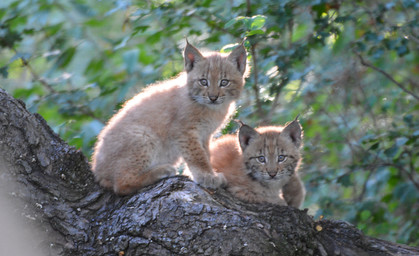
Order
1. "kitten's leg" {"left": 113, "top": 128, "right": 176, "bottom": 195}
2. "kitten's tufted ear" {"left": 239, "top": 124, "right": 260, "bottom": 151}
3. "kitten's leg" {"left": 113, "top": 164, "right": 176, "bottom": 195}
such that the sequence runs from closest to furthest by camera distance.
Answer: "kitten's leg" {"left": 113, "top": 164, "right": 176, "bottom": 195} < "kitten's leg" {"left": 113, "top": 128, "right": 176, "bottom": 195} < "kitten's tufted ear" {"left": 239, "top": 124, "right": 260, "bottom": 151}

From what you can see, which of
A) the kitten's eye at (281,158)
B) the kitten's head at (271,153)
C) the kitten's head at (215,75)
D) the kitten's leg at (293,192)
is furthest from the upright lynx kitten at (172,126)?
the kitten's leg at (293,192)

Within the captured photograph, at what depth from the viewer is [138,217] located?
10.2 ft

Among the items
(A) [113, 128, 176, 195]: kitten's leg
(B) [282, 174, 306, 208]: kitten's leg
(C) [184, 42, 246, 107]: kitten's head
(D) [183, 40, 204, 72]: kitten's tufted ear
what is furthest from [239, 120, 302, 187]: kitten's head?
(D) [183, 40, 204, 72]: kitten's tufted ear

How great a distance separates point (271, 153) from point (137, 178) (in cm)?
128

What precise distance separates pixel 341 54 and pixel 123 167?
3.91 meters

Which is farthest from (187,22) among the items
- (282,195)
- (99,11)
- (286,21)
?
(282,195)

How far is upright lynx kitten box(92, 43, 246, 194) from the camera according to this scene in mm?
3877

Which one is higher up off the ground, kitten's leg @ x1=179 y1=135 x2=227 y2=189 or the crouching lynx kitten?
kitten's leg @ x1=179 y1=135 x2=227 y2=189

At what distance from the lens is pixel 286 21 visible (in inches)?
203

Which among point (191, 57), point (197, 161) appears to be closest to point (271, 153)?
point (197, 161)

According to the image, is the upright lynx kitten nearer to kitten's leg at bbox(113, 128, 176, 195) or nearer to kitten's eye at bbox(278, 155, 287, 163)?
kitten's leg at bbox(113, 128, 176, 195)

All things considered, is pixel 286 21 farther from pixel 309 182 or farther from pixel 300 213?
pixel 300 213

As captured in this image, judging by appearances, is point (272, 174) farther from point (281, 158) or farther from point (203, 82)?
point (203, 82)

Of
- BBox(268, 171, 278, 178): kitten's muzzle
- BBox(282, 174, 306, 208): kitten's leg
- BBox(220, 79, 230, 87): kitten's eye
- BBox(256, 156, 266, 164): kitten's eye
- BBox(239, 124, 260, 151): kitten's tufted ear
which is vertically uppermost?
BBox(220, 79, 230, 87): kitten's eye
